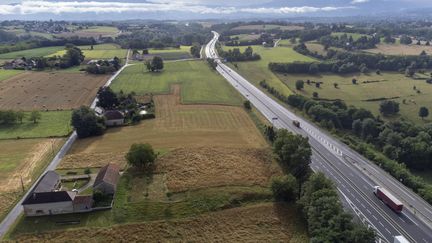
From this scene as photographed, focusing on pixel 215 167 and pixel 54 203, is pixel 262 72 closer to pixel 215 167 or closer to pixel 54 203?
pixel 215 167

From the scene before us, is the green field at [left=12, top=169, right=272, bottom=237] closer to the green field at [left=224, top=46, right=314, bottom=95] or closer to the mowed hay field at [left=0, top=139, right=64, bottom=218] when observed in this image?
the mowed hay field at [left=0, top=139, right=64, bottom=218]

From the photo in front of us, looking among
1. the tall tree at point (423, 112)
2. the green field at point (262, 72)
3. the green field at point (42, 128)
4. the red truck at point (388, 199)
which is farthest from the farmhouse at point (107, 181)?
the tall tree at point (423, 112)

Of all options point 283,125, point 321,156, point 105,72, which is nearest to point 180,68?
point 105,72

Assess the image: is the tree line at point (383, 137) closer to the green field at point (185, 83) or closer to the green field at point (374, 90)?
the green field at point (374, 90)

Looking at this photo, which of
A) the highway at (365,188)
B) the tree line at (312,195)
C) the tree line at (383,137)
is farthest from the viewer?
the tree line at (383,137)

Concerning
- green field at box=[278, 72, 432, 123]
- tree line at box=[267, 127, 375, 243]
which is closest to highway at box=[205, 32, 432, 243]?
tree line at box=[267, 127, 375, 243]

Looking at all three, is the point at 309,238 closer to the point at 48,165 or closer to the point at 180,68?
the point at 48,165

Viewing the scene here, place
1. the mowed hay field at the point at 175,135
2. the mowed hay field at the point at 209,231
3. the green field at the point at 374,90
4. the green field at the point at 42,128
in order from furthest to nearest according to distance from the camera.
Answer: the green field at the point at 374,90 < the green field at the point at 42,128 < the mowed hay field at the point at 175,135 < the mowed hay field at the point at 209,231
